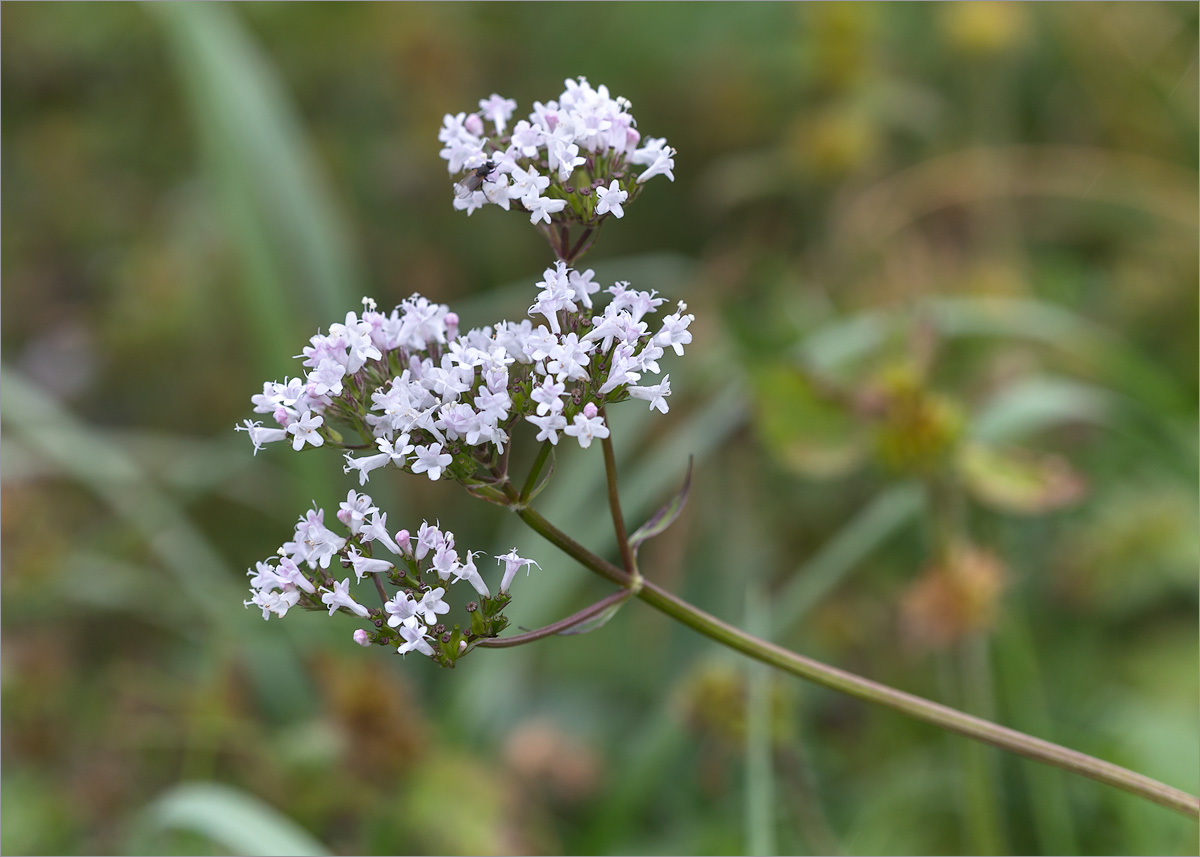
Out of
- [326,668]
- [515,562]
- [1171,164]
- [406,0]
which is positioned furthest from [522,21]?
Answer: [515,562]

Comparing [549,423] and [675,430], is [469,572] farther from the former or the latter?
[675,430]

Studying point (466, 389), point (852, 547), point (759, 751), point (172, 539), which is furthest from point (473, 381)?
point (172, 539)

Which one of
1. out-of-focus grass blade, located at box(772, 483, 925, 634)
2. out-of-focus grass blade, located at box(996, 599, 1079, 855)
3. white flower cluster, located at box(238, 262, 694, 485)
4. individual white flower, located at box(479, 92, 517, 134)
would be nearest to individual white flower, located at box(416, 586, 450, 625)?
white flower cluster, located at box(238, 262, 694, 485)

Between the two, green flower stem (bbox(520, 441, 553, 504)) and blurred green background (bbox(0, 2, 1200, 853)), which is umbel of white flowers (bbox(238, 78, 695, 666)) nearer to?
green flower stem (bbox(520, 441, 553, 504))

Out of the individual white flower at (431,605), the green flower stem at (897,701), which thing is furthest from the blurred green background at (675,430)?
the individual white flower at (431,605)

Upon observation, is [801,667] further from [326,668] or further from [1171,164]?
[1171,164]

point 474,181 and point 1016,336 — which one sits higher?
point 1016,336
